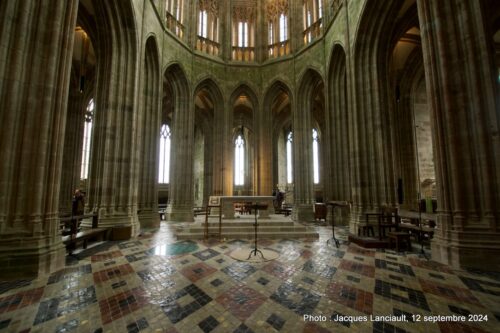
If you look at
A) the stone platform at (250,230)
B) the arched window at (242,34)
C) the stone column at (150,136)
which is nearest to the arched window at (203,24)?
the arched window at (242,34)

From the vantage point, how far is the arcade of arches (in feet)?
15.3

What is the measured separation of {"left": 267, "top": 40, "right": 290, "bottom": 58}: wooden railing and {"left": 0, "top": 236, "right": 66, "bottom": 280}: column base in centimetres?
1635

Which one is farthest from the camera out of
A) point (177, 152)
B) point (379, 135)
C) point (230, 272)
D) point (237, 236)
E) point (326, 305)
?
point (177, 152)

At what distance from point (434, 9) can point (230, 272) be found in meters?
7.93

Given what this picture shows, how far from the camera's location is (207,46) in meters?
15.8

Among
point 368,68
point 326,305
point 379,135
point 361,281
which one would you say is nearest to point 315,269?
point 361,281

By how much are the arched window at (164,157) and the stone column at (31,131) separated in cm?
1917

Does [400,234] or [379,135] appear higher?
[379,135]

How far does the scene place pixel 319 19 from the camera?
1387 cm

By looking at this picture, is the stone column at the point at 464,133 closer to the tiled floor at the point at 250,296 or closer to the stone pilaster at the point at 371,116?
the tiled floor at the point at 250,296

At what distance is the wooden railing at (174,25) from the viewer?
1316 cm

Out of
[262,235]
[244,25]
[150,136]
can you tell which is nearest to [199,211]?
[150,136]

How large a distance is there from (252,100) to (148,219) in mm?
10476

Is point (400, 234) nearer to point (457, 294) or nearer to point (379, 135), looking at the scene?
point (457, 294)
